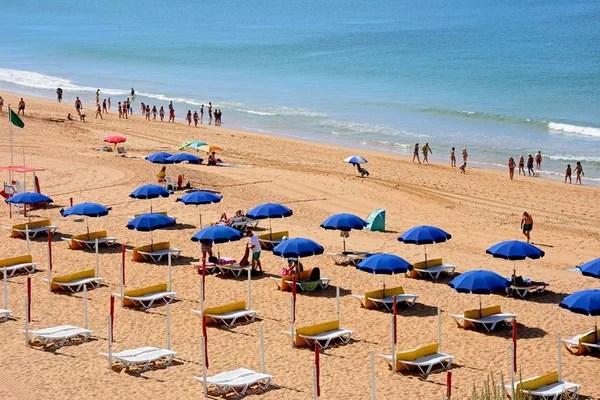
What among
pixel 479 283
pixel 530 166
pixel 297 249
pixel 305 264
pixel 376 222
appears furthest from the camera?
pixel 530 166

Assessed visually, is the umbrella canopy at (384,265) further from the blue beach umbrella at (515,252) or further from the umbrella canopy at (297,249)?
the blue beach umbrella at (515,252)

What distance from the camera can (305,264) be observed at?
25484 mm

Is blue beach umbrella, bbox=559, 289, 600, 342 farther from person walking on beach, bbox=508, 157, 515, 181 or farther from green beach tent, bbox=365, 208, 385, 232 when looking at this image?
person walking on beach, bbox=508, 157, 515, 181

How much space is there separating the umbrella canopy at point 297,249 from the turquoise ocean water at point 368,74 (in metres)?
22.2

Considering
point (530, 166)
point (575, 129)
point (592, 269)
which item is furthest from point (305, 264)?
point (575, 129)

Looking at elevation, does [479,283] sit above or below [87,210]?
below

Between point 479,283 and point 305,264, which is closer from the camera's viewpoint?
point 479,283

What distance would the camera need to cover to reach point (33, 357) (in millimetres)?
18766

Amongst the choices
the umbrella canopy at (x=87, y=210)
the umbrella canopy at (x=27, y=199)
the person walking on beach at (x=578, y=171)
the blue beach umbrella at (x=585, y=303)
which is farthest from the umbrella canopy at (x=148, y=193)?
the person walking on beach at (x=578, y=171)

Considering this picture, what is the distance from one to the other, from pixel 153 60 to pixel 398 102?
39.6 metres

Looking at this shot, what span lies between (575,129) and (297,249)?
123ft

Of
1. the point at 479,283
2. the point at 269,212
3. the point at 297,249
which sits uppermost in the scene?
the point at 269,212

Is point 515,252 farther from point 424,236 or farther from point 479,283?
point 479,283

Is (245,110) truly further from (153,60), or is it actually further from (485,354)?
(485,354)
